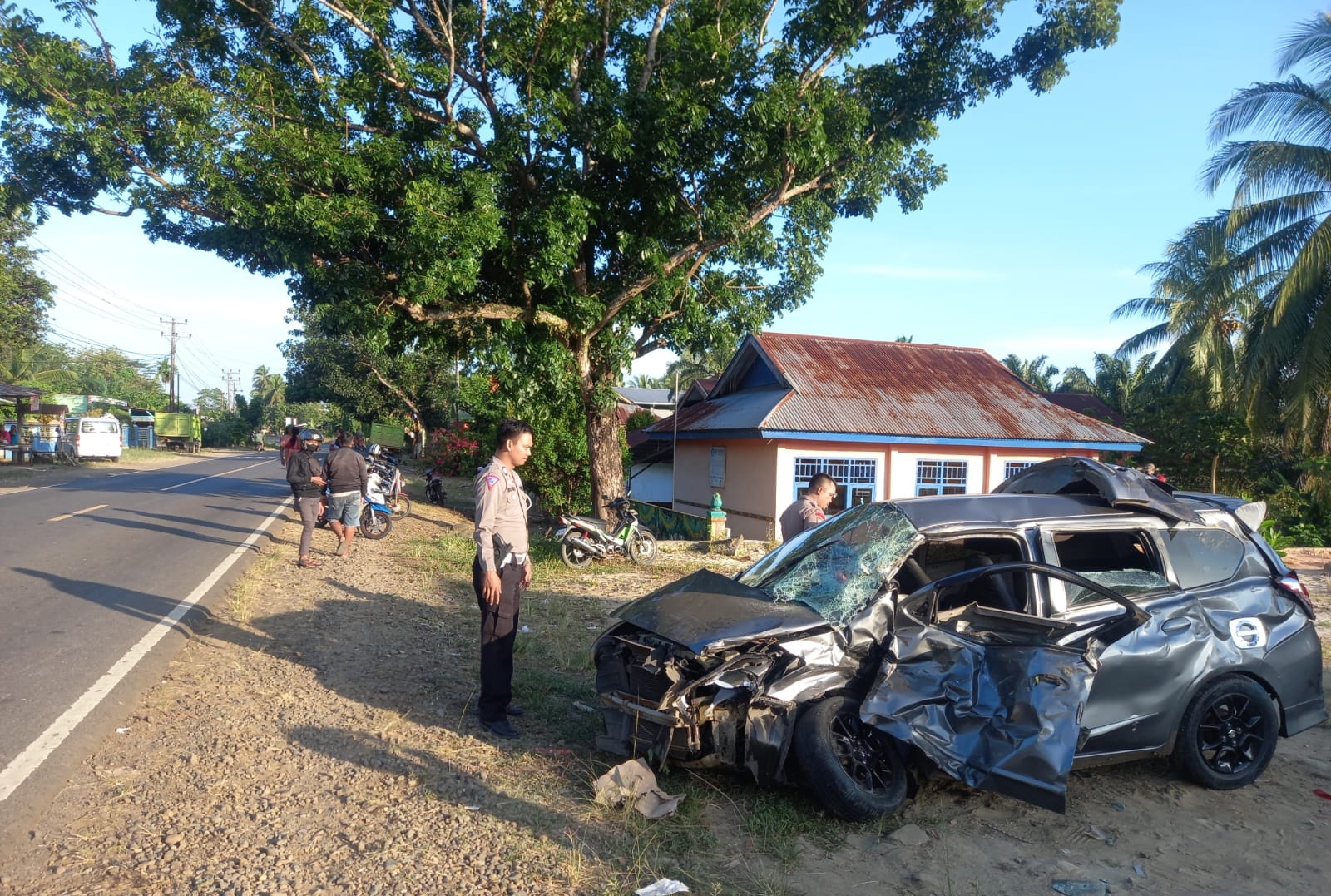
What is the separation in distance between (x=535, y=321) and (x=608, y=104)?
133 inches

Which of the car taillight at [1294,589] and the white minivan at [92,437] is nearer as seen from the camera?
the car taillight at [1294,589]

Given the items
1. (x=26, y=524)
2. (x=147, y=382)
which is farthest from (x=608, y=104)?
(x=147, y=382)

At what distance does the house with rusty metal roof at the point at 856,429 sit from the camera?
19.7 meters

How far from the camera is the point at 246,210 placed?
11.4 metres

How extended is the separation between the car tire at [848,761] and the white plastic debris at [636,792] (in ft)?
2.33

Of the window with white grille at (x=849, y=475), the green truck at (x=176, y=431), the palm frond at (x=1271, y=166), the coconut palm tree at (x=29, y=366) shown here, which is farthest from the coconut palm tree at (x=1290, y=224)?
the green truck at (x=176, y=431)

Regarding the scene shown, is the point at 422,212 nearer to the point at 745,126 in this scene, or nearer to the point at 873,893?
the point at 745,126

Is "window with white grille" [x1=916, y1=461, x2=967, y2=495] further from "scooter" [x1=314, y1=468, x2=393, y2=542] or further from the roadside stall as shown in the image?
the roadside stall

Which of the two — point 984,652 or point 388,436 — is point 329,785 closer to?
point 984,652

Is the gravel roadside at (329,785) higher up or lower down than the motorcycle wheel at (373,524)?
lower down

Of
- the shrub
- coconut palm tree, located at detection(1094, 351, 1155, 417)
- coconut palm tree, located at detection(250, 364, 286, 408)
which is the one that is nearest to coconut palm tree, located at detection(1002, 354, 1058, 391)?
coconut palm tree, located at detection(1094, 351, 1155, 417)

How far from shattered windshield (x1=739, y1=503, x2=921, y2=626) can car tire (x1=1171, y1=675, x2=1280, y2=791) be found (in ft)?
6.02

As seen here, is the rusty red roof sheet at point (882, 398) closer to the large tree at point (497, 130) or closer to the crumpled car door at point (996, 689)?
the large tree at point (497, 130)

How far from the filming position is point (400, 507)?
59.9ft
